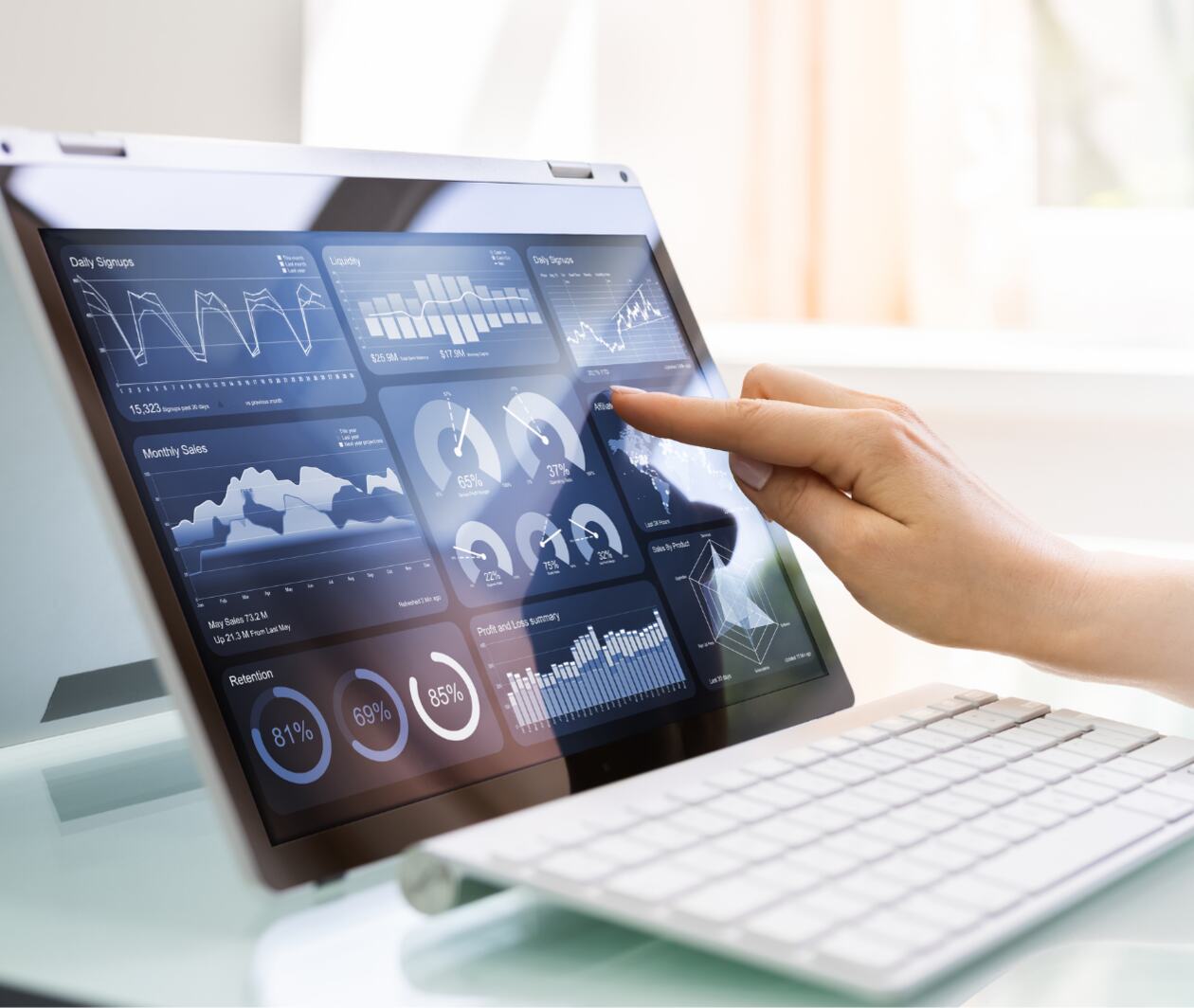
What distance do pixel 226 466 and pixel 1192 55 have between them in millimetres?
2283

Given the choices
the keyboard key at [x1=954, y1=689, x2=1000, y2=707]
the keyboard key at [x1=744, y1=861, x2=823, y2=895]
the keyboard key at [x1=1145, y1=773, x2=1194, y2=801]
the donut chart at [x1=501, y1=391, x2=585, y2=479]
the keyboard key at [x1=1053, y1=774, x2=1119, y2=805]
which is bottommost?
the keyboard key at [x1=1145, y1=773, x2=1194, y2=801]

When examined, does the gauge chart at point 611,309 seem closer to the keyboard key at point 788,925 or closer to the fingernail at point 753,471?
the fingernail at point 753,471

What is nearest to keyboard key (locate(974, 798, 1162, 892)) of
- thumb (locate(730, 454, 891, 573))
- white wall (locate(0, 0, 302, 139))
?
thumb (locate(730, 454, 891, 573))

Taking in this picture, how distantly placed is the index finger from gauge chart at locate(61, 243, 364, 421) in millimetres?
167

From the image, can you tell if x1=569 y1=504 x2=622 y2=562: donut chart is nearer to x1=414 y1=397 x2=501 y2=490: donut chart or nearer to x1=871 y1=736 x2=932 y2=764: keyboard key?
x1=414 y1=397 x2=501 y2=490: donut chart

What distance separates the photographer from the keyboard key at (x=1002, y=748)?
0.56 meters

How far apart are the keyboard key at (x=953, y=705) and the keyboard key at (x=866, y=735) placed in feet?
0.19

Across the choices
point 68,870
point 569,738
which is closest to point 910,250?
point 569,738

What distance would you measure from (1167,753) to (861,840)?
0.69 feet

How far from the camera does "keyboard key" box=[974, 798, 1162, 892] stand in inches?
17.1

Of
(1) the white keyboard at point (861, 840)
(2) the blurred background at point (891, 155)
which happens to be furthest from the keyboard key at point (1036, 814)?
(2) the blurred background at point (891, 155)

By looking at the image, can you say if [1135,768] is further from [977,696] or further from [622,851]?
[622,851]

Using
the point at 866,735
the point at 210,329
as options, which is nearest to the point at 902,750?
the point at 866,735

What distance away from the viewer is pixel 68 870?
1.64 feet
